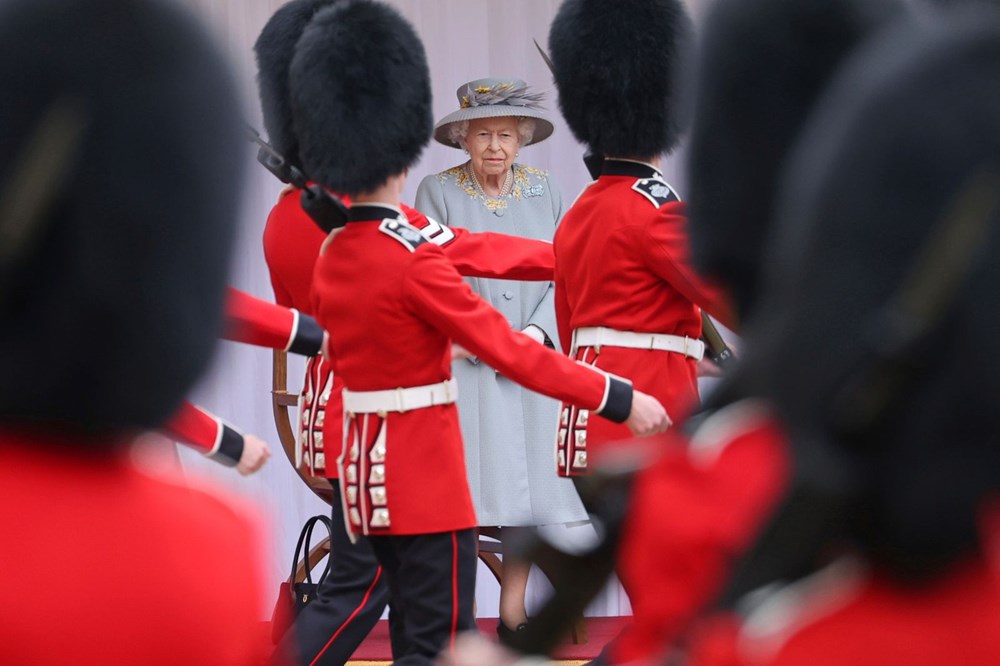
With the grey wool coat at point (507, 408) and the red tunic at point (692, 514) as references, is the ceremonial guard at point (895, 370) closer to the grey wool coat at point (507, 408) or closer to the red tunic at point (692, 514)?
the red tunic at point (692, 514)

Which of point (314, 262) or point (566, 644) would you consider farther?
point (566, 644)

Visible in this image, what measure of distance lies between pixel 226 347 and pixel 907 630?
558 millimetres

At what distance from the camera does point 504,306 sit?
4680 millimetres

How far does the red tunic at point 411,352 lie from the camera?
2656mm

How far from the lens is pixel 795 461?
863mm

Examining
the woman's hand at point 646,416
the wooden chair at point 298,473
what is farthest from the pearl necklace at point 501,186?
the woman's hand at point 646,416

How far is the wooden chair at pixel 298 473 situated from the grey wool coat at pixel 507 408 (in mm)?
140

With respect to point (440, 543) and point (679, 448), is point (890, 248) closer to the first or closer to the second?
point (679, 448)

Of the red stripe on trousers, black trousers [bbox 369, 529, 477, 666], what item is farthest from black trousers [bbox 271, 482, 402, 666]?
black trousers [bbox 369, 529, 477, 666]

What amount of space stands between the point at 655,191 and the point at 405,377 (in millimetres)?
682

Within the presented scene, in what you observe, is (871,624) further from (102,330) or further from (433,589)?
(433,589)

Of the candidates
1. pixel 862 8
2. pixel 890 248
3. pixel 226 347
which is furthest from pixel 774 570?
pixel 862 8

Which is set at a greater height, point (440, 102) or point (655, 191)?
point (440, 102)

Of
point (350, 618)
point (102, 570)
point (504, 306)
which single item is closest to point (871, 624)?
point (102, 570)
